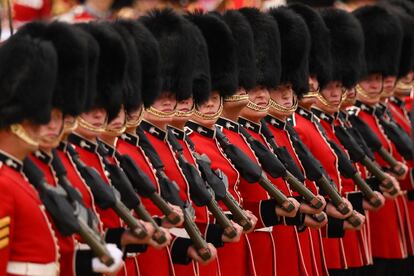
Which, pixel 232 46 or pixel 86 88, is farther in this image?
pixel 232 46

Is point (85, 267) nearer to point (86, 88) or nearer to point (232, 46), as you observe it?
point (86, 88)

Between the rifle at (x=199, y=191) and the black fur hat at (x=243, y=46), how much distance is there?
0.92m

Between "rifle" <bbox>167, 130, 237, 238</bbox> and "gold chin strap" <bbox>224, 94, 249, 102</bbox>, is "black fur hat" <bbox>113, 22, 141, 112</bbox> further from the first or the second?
"gold chin strap" <bbox>224, 94, 249, 102</bbox>

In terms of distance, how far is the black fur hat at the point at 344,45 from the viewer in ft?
29.4

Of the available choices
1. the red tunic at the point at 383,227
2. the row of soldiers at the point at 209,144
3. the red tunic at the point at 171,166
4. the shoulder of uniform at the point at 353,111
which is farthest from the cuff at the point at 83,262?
the red tunic at the point at 383,227

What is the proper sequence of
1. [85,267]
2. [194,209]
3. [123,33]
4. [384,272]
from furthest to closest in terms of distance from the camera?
[384,272]
[194,209]
[123,33]
[85,267]

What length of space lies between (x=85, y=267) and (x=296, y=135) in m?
2.74

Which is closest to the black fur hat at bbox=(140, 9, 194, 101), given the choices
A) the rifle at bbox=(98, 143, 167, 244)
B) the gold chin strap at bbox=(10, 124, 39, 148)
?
the rifle at bbox=(98, 143, 167, 244)

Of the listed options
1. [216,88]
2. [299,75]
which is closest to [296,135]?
[299,75]

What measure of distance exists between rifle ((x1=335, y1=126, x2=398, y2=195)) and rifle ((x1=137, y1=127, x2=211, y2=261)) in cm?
228

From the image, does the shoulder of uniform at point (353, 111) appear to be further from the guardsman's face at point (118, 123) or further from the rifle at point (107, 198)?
the rifle at point (107, 198)

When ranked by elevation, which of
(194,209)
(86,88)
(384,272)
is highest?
(86,88)

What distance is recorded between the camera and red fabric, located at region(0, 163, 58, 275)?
537 centimetres

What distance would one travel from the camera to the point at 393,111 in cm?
1027
